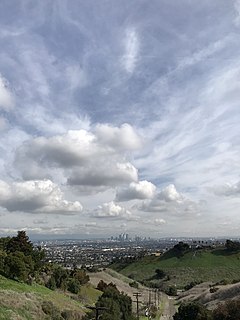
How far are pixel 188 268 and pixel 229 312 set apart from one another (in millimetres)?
95416

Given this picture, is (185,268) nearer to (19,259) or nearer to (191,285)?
(191,285)

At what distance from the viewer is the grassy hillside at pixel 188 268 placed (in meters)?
145

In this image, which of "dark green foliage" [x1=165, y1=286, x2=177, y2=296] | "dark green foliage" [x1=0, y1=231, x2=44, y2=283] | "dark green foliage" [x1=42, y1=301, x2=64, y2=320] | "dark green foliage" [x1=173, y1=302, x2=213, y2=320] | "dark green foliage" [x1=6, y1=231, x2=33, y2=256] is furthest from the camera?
"dark green foliage" [x1=165, y1=286, x2=177, y2=296]

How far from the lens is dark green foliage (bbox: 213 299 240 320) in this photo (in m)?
62.8

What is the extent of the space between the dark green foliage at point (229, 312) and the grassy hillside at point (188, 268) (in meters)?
73.2

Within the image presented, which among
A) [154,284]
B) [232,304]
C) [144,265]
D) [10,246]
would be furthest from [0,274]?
[144,265]

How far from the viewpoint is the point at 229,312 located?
6372cm

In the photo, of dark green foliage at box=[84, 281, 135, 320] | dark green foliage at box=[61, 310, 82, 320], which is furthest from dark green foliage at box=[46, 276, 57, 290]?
dark green foliage at box=[61, 310, 82, 320]

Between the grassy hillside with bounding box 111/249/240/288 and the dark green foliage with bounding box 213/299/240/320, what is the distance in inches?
2884

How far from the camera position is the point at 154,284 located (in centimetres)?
14275

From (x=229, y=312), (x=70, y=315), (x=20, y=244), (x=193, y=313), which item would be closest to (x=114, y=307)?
(x=70, y=315)

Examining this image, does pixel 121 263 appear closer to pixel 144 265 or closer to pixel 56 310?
pixel 144 265

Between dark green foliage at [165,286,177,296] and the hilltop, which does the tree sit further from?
the hilltop

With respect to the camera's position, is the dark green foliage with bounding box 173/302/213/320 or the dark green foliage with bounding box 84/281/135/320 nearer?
the dark green foliage with bounding box 84/281/135/320
